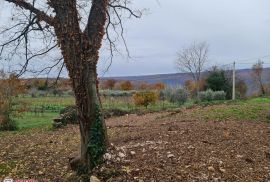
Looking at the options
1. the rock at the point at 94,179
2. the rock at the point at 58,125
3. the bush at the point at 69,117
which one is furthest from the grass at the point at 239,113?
the rock at the point at 94,179

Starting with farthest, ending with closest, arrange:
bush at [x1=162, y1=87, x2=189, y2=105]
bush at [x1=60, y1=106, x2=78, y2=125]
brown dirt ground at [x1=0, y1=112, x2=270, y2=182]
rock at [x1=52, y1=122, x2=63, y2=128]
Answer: bush at [x1=162, y1=87, x2=189, y2=105], bush at [x1=60, y1=106, x2=78, y2=125], rock at [x1=52, y1=122, x2=63, y2=128], brown dirt ground at [x1=0, y1=112, x2=270, y2=182]

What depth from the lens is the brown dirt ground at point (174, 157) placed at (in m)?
7.12

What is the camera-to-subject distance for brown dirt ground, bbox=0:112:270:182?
23.4 feet

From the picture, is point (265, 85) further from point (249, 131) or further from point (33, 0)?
point (33, 0)

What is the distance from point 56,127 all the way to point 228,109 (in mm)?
5941

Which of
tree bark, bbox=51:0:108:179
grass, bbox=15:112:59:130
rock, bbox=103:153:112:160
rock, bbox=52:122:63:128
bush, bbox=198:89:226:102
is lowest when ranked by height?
grass, bbox=15:112:59:130

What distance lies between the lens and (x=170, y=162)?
24.4 feet

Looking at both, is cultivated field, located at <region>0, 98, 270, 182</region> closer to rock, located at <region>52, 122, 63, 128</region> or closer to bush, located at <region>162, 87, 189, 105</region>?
rock, located at <region>52, 122, 63, 128</region>

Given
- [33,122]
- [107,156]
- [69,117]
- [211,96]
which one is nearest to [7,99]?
[69,117]

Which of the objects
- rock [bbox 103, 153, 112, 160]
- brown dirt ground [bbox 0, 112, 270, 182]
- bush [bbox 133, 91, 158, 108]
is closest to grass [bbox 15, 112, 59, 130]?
bush [bbox 133, 91, 158, 108]

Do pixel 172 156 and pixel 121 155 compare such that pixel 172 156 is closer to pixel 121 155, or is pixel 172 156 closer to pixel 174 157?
pixel 174 157

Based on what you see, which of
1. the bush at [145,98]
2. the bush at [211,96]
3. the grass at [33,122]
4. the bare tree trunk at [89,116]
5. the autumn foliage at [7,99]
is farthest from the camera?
the bush at [211,96]

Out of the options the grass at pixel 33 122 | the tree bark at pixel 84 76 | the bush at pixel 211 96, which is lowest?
the grass at pixel 33 122

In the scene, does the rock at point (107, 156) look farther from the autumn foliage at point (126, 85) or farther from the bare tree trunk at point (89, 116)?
the autumn foliage at point (126, 85)
